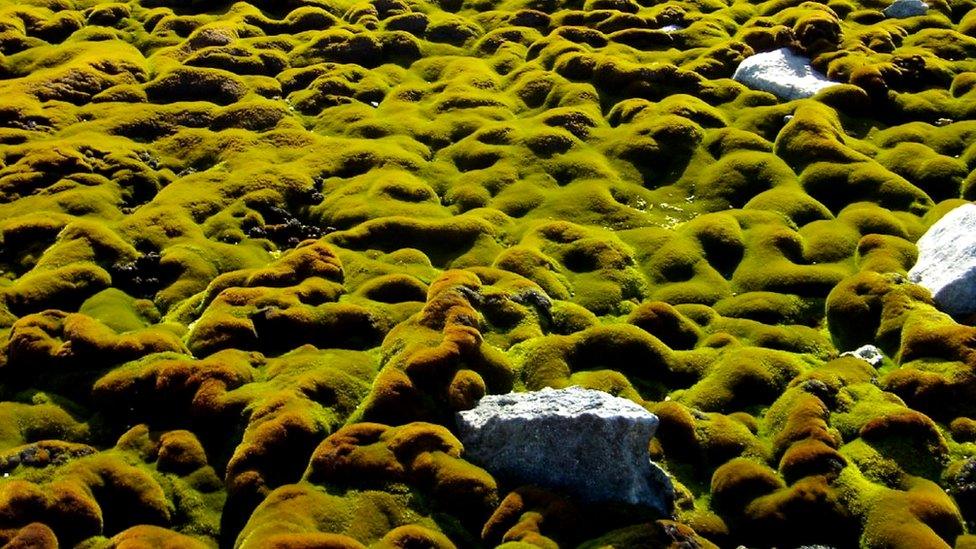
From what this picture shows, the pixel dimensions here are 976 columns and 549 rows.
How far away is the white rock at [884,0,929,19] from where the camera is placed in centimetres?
6412

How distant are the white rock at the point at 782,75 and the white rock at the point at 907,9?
13129 mm

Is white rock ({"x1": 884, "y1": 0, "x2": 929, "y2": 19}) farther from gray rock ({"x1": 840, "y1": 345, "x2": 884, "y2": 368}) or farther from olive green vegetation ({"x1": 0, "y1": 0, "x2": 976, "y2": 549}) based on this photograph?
gray rock ({"x1": 840, "y1": 345, "x2": 884, "y2": 368})

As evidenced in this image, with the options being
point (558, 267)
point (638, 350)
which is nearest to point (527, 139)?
point (558, 267)

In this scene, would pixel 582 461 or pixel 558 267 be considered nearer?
pixel 582 461

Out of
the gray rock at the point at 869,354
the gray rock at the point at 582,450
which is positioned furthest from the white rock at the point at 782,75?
the gray rock at the point at 582,450

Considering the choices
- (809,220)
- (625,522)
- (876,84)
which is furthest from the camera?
(876,84)

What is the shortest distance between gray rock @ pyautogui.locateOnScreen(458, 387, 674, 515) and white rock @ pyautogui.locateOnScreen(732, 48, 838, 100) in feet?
114

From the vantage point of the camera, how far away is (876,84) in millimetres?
51562

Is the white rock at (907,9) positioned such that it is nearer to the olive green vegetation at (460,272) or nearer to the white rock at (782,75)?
the olive green vegetation at (460,272)

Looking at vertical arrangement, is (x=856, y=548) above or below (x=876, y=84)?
below

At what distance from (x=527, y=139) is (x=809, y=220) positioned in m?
15.3

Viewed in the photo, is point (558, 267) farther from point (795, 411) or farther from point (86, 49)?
point (86, 49)

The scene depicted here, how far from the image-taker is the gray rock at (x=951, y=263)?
3228cm

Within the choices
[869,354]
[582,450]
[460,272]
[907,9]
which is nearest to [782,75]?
[907,9]
